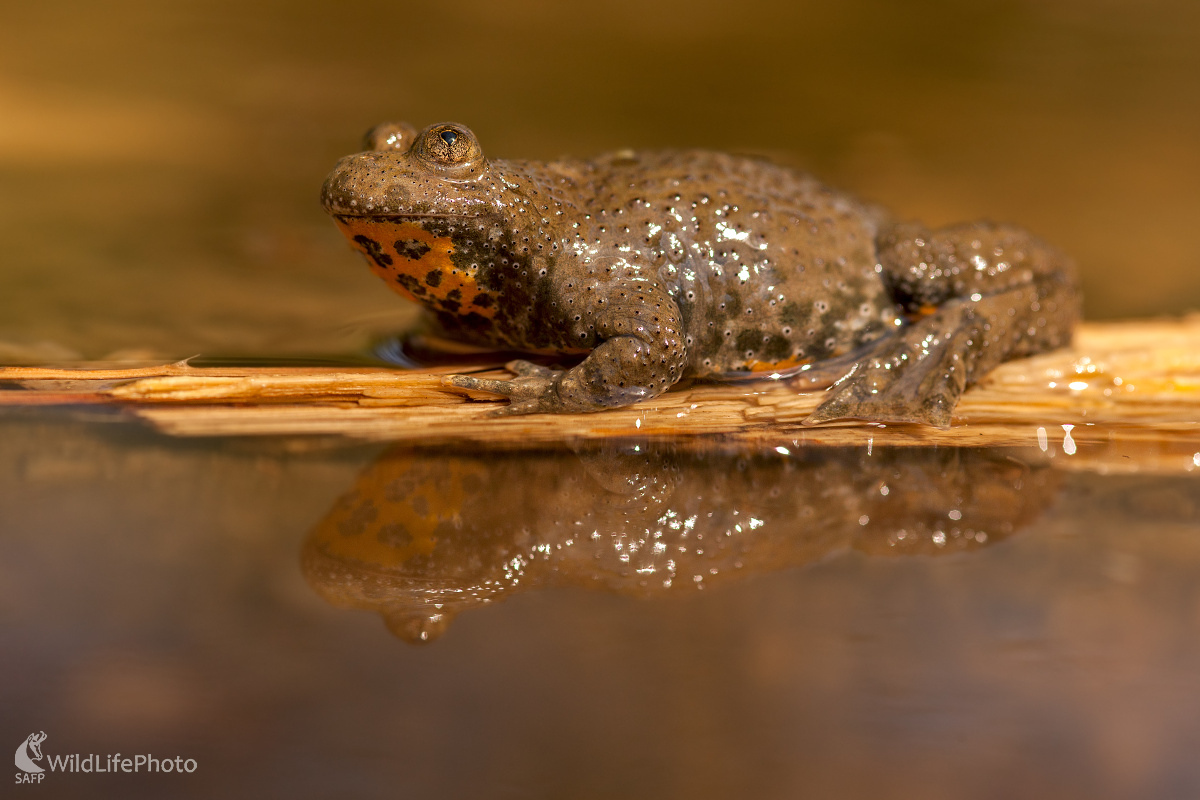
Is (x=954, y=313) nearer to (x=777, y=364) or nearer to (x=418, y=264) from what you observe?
(x=777, y=364)

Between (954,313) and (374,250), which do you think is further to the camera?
(954,313)

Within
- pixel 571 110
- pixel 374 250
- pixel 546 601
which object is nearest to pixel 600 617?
pixel 546 601

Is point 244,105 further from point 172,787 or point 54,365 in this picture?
point 172,787

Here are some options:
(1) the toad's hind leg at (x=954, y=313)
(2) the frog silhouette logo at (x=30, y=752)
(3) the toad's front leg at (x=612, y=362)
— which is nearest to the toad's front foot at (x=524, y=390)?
(3) the toad's front leg at (x=612, y=362)

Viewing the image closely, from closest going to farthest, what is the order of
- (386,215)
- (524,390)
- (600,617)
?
(600,617) → (386,215) → (524,390)

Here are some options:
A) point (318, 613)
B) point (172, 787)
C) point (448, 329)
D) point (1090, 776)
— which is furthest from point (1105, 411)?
point (172, 787)

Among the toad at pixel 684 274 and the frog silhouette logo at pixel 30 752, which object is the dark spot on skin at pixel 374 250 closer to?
the toad at pixel 684 274

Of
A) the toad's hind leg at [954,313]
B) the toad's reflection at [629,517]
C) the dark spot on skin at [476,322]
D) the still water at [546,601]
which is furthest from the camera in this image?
the dark spot on skin at [476,322]

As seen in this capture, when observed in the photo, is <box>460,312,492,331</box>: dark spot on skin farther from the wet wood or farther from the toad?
the wet wood
